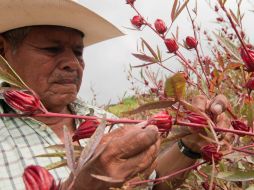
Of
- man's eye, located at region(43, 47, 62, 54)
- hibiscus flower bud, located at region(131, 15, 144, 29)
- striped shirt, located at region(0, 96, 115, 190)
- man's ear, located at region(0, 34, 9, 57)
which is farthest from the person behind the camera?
man's ear, located at region(0, 34, 9, 57)

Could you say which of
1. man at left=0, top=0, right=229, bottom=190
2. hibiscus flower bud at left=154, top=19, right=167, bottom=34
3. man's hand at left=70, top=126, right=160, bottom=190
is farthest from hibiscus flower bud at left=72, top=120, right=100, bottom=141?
man at left=0, top=0, right=229, bottom=190

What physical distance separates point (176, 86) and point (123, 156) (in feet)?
0.48

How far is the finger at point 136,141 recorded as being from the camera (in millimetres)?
629

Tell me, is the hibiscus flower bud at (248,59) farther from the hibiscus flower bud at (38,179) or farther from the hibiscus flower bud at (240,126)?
the hibiscus flower bud at (38,179)

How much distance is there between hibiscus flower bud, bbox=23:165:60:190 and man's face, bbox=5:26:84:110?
95 centimetres

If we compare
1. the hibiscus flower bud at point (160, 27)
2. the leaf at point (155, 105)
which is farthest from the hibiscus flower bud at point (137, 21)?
the leaf at point (155, 105)

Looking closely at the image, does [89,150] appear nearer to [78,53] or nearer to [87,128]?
[87,128]

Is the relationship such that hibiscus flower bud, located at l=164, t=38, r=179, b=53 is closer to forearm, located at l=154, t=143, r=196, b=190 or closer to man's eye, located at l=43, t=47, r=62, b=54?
forearm, located at l=154, t=143, r=196, b=190

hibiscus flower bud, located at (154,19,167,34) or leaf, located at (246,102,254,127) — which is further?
hibiscus flower bud, located at (154,19,167,34)

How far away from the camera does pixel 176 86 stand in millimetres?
572

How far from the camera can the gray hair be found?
161 centimetres

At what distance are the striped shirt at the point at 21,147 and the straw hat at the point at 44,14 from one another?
311mm

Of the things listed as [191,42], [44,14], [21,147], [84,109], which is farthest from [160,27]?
[84,109]

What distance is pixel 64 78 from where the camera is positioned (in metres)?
1.50
